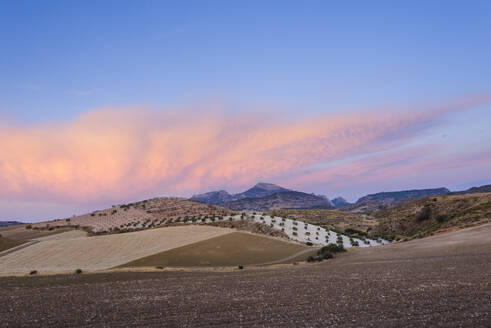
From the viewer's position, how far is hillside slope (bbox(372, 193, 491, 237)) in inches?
2062

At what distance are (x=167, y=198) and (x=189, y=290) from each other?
7898cm

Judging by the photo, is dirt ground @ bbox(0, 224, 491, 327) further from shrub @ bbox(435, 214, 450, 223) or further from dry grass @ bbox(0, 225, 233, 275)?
shrub @ bbox(435, 214, 450, 223)

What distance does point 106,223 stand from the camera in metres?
73.7

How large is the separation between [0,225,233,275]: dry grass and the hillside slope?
37.1m

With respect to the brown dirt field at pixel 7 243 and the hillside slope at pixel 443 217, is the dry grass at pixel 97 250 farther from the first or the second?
the hillside slope at pixel 443 217

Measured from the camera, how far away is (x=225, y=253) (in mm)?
41344

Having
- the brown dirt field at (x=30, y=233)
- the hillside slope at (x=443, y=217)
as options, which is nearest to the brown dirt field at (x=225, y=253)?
the hillside slope at (x=443, y=217)

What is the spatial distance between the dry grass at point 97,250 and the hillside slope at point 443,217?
37.1 meters

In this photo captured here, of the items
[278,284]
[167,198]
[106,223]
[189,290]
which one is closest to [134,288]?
[189,290]

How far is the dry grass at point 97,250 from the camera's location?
39.0m

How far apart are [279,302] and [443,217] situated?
57304mm

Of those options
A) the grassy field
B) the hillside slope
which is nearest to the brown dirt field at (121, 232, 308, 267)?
the hillside slope

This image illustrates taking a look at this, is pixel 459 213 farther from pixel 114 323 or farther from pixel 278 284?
pixel 114 323

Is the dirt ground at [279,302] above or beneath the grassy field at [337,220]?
above
